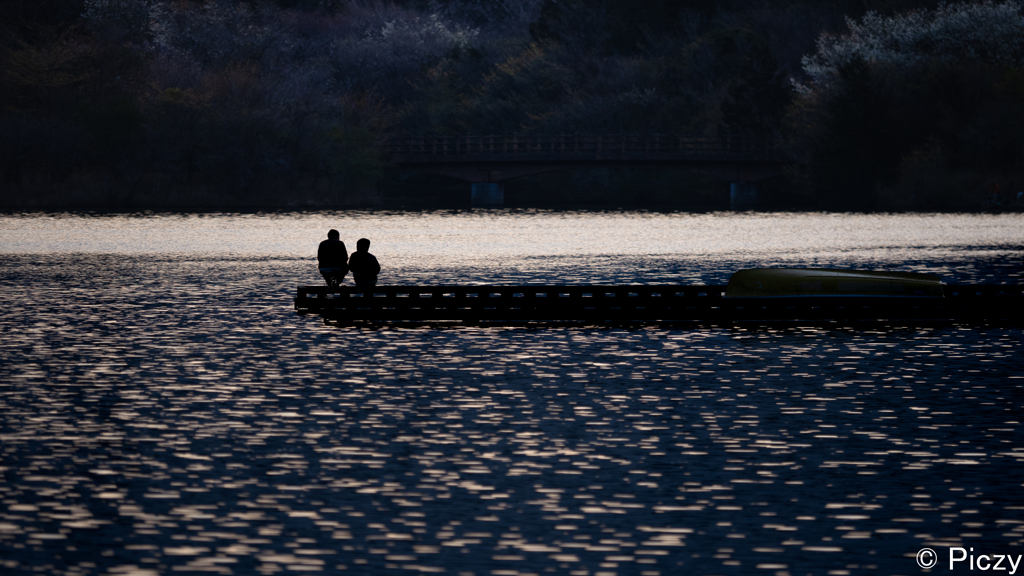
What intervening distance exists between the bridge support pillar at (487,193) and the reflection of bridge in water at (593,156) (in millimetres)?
188

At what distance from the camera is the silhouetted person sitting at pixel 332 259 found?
1364 inches

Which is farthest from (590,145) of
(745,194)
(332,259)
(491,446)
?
(491,446)

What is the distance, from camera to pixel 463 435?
715 inches

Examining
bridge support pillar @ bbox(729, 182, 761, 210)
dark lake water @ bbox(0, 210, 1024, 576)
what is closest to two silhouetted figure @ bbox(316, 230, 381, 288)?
dark lake water @ bbox(0, 210, 1024, 576)

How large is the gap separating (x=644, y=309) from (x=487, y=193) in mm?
90222

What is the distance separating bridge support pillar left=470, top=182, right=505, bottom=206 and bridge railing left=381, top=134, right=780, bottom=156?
2896 mm

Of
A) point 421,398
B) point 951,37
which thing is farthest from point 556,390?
point 951,37

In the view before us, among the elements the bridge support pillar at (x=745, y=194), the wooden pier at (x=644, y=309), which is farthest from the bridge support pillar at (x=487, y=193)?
the wooden pier at (x=644, y=309)

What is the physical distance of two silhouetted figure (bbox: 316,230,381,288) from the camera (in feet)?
113

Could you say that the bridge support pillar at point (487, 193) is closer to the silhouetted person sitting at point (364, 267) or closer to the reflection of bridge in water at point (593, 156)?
the reflection of bridge in water at point (593, 156)

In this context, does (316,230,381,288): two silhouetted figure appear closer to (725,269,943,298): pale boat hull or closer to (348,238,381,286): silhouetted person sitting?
(348,238,381,286): silhouetted person sitting

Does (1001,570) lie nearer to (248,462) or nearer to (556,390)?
(248,462)

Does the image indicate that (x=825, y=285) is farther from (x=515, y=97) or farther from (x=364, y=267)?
(x=515, y=97)

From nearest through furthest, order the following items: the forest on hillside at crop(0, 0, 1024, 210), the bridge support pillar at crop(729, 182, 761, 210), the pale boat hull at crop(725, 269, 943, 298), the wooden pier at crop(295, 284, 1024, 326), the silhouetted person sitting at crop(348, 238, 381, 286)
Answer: the wooden pier at crop(295, 284, 1024, 326), the pale boat hull at crop(725, 269, 943, 298), the silhouetted person sitting at crop(348, 238, 381, 286), the forest on hillside at crop(0, 0, 1024, 210), the bridge support pillar at crop(729, 182, 761, 210)
